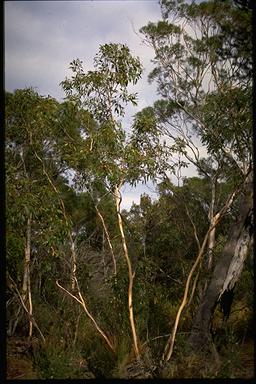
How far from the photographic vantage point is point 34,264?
8961mm

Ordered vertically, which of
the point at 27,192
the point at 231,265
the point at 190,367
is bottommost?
the point at 190,367

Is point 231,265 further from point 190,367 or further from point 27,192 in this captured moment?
point 27,192

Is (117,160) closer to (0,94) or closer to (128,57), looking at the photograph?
(128,57)

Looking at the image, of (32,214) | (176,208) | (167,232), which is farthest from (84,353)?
(176,208)

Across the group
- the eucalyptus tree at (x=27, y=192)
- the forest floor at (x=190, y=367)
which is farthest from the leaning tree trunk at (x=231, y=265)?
the eucalyptus tree at (x=27, y=192)

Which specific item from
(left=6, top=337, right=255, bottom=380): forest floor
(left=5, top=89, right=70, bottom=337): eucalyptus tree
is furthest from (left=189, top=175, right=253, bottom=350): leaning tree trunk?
(left=5, top=89, right=70, bottom=337): eucalyptus tree

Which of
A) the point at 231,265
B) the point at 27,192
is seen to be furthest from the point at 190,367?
the point at 27,192

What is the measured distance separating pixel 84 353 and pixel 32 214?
82.6 inches

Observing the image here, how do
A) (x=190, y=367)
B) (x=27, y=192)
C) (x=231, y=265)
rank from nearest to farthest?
1. (x=190, y=367)
2. (x=231, y=265)
3. (x=27, y=192)

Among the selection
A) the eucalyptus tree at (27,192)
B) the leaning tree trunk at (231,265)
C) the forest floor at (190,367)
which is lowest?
the forest floor at (190,367)

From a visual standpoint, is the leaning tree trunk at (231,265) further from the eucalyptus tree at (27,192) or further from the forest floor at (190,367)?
the eucalyptus tree at (27,192)

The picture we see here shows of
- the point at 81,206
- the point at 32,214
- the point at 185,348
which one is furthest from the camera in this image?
the point at 81,206

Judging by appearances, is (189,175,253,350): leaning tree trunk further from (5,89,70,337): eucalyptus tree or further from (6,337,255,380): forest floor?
(5,89,70,337): eucalyptus tree

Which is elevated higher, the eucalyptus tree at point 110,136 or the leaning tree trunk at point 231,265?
the eucalyptus tree at point 110,136
